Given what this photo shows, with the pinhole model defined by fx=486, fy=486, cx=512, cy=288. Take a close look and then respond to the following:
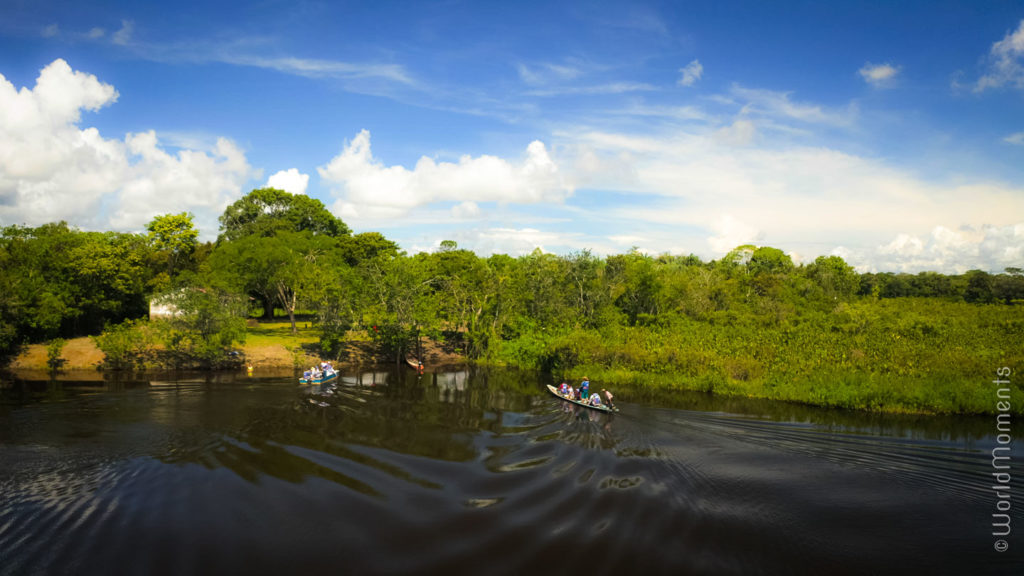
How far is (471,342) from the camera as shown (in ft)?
174

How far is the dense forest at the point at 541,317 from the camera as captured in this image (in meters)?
33.9

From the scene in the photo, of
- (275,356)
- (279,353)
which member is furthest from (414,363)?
(275,356)

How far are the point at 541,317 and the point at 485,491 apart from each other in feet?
109

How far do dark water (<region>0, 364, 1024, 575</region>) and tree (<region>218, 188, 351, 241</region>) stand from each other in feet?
160

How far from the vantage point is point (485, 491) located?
59.6 feet

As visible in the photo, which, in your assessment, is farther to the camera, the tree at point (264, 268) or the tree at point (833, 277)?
the tree at point (833, 277)

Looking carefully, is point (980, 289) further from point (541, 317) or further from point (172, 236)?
point (172, 236)

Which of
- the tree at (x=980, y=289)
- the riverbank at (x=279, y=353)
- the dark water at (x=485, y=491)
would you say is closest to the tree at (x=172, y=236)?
the riverbank at (x=279, y=353)

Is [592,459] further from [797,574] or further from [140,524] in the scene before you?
[140,524]

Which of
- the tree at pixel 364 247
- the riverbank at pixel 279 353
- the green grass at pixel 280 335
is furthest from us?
the tree at pixel 364 247

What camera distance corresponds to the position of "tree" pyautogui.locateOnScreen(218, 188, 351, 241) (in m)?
74.6

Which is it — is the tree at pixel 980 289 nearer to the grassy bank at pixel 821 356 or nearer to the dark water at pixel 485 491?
the grassy bank at pixel 821 356

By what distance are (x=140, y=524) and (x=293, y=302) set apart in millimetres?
38138

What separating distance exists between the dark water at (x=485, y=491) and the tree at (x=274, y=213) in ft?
160
